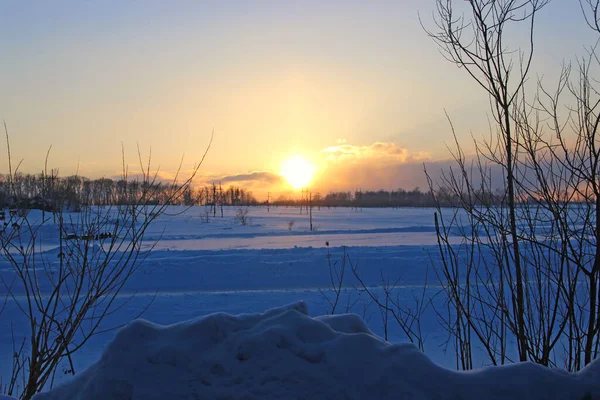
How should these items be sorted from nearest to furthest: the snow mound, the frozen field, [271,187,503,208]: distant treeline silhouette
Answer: the snow mound < the frozen field < [271,187,503,208]: distant treeline silhouette

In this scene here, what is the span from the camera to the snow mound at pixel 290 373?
1328 mm

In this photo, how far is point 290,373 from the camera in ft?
4.44

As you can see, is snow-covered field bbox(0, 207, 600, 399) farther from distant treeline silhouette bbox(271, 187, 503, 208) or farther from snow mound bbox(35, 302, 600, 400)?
distant treeline silhouette bbox(271, 187, 503, 208)

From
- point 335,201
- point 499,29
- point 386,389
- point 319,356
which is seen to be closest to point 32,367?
point 319,356

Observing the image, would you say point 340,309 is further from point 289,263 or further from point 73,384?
point 73,384

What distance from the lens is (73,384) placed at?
149cm

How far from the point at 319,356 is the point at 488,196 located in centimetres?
258

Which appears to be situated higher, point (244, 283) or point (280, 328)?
point (280, 328)

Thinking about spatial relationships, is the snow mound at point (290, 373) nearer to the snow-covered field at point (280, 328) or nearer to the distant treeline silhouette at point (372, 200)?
the snow-covered field at point (280, 328)

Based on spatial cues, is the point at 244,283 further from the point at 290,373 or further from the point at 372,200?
the point at 372,200

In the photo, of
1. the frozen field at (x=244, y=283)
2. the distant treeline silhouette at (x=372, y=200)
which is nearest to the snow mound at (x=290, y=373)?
the frozen field at (x=244, y=283)

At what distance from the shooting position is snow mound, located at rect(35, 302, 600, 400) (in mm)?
1328

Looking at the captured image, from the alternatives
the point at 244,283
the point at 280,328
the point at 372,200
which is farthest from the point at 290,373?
the point at 372,200

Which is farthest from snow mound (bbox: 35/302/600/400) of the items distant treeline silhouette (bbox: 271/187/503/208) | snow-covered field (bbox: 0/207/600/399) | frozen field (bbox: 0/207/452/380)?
distant treeline silhouette (bbox: 271/187/503/208)
